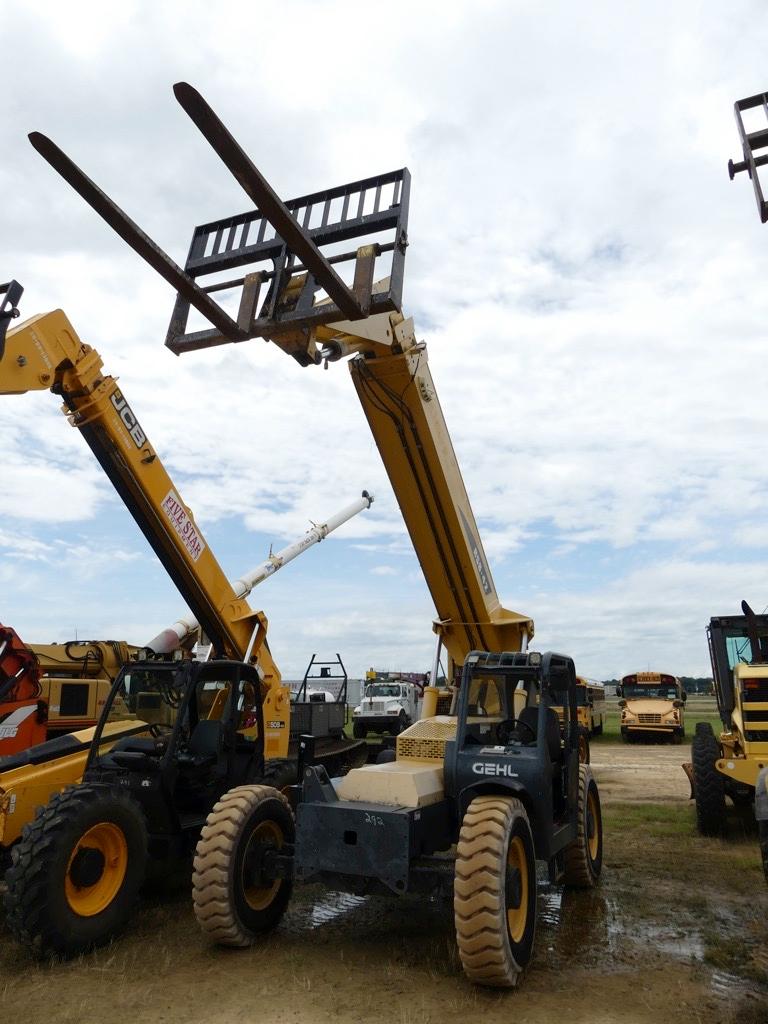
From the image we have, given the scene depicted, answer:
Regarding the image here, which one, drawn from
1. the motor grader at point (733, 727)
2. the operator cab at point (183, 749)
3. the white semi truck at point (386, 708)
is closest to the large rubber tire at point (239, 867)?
the operator cab at point (183, 749)

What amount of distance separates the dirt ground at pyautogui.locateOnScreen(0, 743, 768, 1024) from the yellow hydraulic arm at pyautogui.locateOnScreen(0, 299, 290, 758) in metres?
3.38

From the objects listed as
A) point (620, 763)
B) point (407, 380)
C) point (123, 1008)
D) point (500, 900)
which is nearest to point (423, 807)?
point (500, 900)

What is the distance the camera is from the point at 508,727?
6.66 metres

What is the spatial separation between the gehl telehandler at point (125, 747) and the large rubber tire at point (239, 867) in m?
0.73

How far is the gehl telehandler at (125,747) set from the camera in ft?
17.9

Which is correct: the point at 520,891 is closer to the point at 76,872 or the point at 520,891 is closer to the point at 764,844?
the point at 764,844

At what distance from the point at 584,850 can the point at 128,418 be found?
6.68 metres

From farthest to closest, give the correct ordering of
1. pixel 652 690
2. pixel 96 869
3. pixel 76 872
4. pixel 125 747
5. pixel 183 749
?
1. pixel 652 690
2. pixel 183 749
3. pixel 125 747
4. pixel 96 869
5. pixel 76 872

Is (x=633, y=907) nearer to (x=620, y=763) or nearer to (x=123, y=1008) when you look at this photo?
(x=123, y=1008)

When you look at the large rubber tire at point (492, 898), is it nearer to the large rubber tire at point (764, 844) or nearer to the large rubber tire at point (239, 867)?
the large rubber tire at point (764, 844)

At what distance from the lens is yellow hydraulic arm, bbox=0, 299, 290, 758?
7.73 m

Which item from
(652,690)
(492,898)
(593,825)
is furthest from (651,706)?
(492,898)

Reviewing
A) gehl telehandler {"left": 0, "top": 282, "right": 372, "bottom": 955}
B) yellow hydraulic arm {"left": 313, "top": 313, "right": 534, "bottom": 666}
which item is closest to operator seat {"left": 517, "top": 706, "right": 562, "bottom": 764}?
gehl telehandler {"left": 0, "top": 282, "right": 372, "bottom": 955}

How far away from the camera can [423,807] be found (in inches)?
228
